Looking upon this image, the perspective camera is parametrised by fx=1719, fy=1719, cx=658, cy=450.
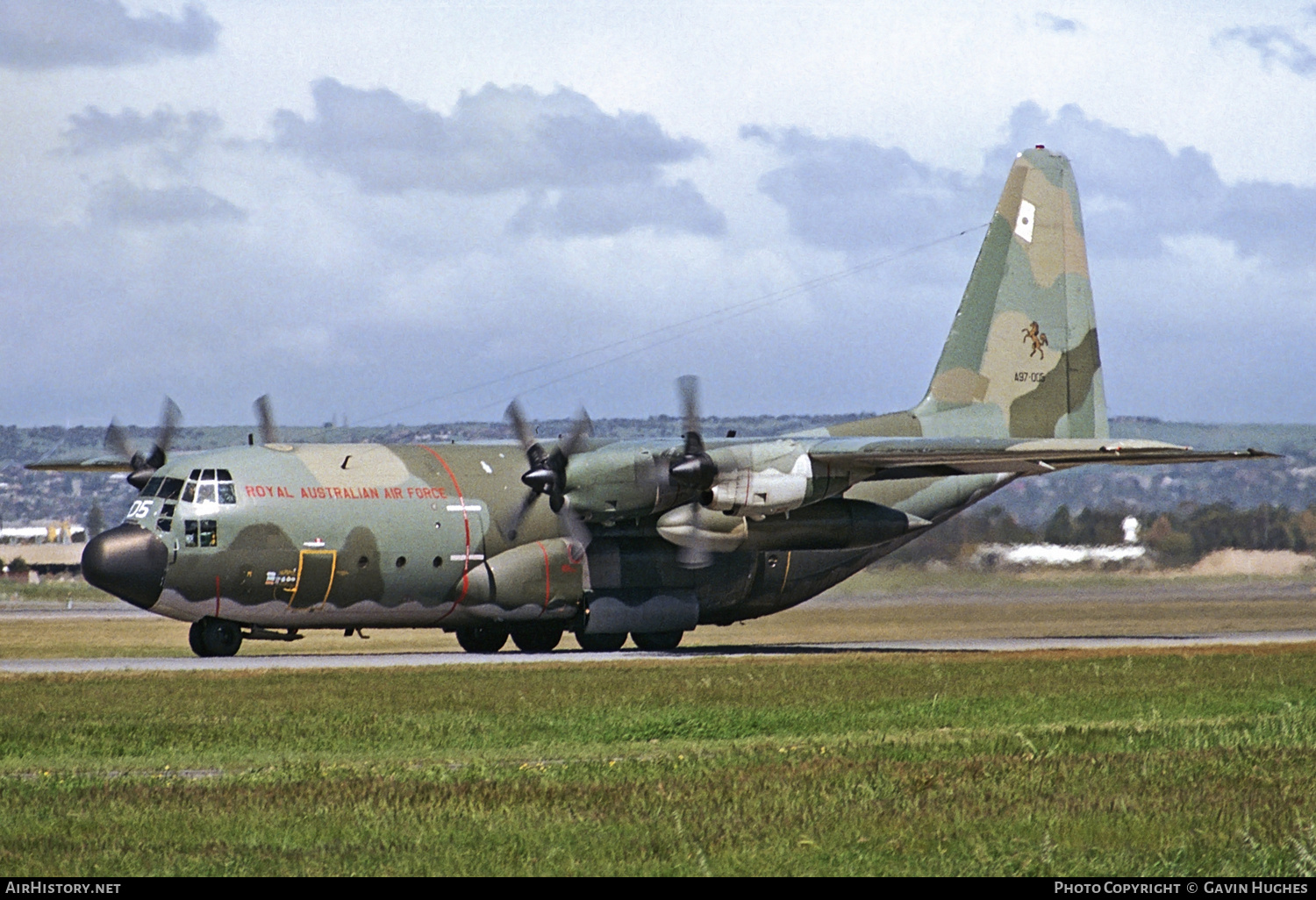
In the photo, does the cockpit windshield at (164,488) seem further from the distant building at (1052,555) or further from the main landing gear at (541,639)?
the distant building at (1052,555)

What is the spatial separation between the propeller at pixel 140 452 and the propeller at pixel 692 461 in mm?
9888

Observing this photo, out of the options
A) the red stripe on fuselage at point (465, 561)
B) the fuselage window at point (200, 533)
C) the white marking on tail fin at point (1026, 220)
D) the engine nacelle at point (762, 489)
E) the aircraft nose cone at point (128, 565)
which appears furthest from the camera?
the white marking on tail fin at point (1026, 220)

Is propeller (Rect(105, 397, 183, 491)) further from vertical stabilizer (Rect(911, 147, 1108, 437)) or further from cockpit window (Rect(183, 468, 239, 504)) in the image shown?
vertical stabilizer (Rect(911, 147, 1108, 437))

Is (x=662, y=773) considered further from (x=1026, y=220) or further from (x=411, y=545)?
(x=1026, y=220)

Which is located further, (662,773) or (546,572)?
(546,572)

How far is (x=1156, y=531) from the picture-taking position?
46.2m

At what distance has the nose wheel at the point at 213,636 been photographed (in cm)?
3122

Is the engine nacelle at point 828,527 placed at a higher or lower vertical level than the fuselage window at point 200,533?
lower

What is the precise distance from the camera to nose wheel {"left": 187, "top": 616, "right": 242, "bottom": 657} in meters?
31.2

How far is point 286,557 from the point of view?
30.3 m

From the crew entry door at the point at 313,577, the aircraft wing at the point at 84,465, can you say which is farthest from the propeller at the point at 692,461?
the aircraft wing at the point at 84,465

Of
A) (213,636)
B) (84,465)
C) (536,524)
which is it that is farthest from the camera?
(84,465)

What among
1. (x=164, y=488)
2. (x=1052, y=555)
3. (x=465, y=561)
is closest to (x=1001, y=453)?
(x=465, y=561)

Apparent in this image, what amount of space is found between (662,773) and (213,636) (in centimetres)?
1713
